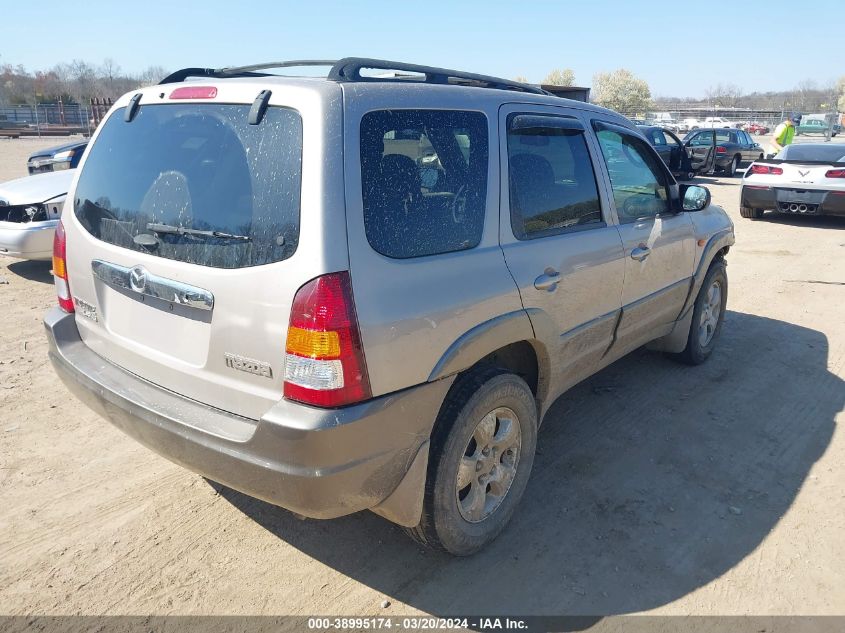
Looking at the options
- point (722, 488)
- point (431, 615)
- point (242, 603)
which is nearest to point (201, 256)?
point (242, 603)

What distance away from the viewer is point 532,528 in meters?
3.10

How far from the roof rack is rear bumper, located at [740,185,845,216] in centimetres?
986

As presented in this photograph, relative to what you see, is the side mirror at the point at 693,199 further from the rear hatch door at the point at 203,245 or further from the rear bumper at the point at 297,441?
the rear hatch door at the point at 203,245

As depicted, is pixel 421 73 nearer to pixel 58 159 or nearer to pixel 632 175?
pixel 632 175

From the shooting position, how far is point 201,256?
92.7 inches

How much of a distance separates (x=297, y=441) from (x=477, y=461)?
0.98m

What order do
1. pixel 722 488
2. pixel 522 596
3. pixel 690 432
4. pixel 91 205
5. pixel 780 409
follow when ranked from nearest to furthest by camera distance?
pixel 522 596, pixel 91 205, pixel 722 488, pixel 690 432, pixel 780 409

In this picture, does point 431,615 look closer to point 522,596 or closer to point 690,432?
point 522,596

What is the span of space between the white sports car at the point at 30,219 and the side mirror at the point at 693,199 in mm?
5951

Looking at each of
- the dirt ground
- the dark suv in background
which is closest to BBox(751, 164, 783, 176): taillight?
the dirt ground

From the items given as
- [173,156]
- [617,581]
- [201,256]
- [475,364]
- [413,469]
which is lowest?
[617,581]

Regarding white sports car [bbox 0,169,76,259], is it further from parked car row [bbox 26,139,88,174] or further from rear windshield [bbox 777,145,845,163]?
rear windshield [bbox 777,145,845,163]

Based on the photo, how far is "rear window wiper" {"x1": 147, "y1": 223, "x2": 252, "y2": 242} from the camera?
7.50 feet

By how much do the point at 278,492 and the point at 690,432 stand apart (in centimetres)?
286
